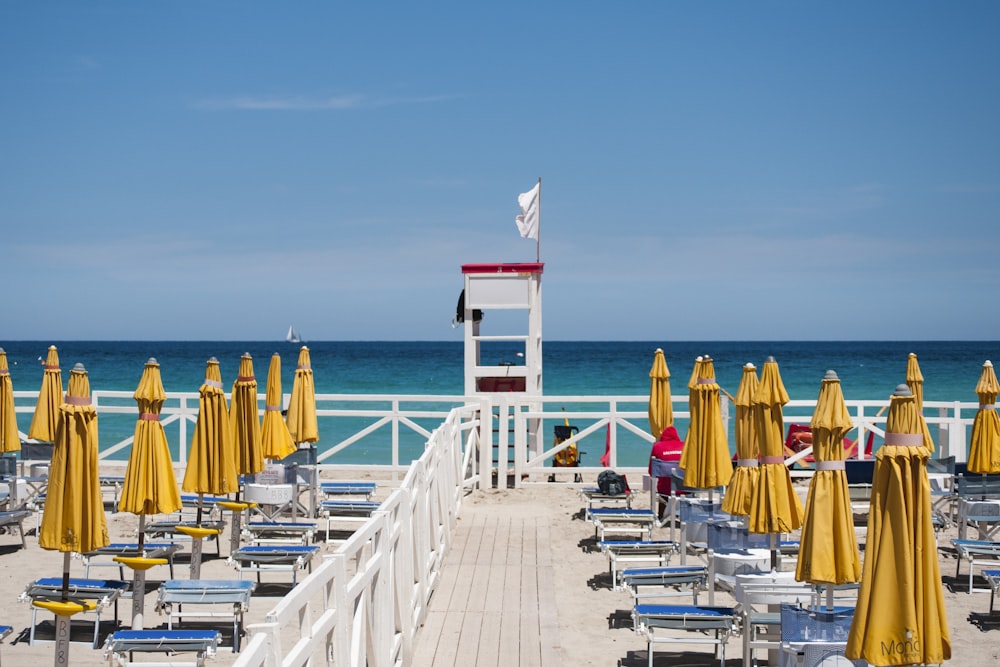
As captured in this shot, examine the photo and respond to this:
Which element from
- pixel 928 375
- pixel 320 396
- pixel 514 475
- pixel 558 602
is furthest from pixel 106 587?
pixel 928 375

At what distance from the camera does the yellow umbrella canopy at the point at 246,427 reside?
9.66 metres

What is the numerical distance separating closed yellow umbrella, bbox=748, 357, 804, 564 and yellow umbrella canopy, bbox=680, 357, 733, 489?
156 cm

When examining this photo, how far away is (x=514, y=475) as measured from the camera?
14.3 meters

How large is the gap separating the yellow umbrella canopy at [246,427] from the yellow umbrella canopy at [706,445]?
3.83m

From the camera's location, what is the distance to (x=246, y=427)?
9664 millimetres

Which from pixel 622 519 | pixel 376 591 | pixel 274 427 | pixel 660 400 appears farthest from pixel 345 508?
pixel 376 591

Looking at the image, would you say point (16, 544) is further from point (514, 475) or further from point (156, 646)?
point (514, 475)

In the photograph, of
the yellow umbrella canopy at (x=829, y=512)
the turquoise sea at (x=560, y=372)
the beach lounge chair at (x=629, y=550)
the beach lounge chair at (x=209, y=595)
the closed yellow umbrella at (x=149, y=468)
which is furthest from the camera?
the turquoise sea at (x=560, y=372)

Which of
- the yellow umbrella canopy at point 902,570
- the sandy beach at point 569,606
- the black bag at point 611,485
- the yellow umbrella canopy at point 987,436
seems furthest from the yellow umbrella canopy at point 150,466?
the yellow umbrella canopy at point 987,436

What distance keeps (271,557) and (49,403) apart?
466 cm

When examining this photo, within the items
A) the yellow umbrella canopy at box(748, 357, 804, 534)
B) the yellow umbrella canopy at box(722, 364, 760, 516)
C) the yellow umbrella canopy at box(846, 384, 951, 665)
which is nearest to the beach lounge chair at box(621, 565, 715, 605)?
the yellow umbrella canopy at box(722, 364, 760, 516)

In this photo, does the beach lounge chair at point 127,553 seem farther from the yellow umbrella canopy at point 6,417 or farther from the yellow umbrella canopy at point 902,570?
the yellow umbrella canopy at point 902,570

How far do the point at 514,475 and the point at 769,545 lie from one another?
7022mm

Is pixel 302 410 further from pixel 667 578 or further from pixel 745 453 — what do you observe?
pixel 745 453
